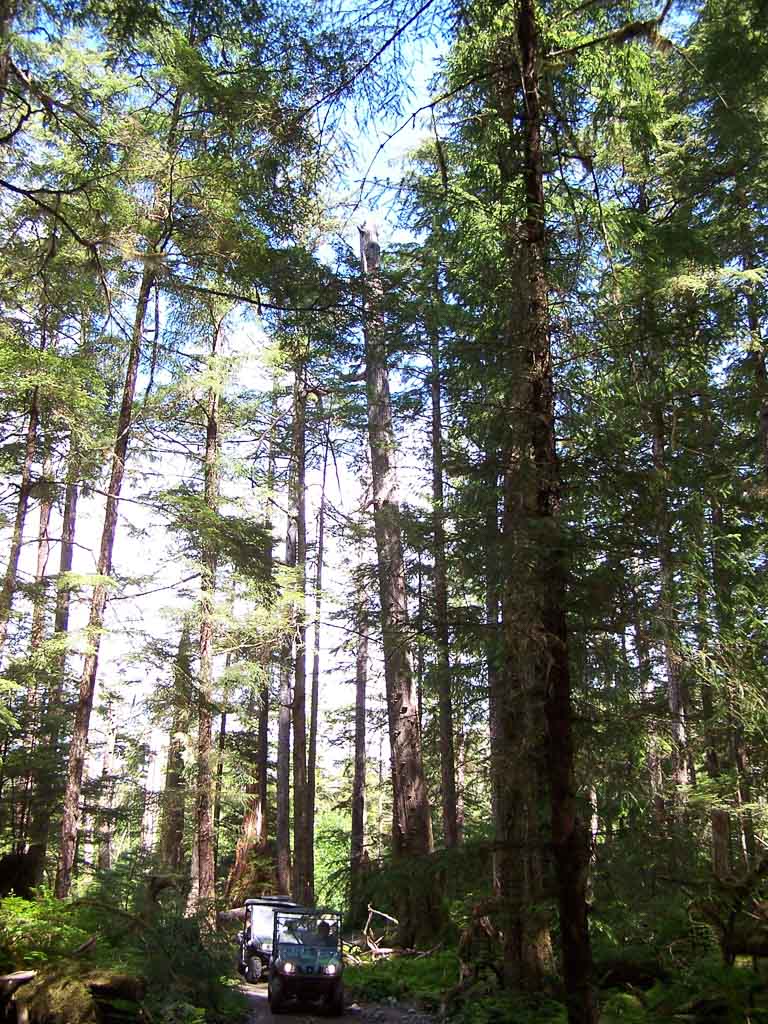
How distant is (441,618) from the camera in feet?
24.0

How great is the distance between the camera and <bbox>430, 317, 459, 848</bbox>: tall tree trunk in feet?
24.2

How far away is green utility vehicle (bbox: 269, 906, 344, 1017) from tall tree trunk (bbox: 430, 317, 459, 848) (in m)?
2.28

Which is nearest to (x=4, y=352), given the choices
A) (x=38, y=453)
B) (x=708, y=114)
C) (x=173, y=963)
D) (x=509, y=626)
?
(x=38, y=453)

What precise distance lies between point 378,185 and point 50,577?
12.7m

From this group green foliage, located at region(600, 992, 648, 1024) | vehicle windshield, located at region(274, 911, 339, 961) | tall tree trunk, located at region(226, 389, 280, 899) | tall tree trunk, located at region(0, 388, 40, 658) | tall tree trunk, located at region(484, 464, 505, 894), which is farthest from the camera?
tall tree trunk, located at region(226, 389, 280, 899)

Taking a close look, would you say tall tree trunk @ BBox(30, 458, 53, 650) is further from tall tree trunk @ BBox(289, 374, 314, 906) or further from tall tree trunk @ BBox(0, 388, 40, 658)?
tall tree trunk @ BBox(289, 374, 314, 906)

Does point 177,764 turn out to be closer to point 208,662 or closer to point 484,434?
point 208,662

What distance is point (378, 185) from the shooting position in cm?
678

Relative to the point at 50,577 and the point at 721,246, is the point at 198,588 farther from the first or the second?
the point at 721,246

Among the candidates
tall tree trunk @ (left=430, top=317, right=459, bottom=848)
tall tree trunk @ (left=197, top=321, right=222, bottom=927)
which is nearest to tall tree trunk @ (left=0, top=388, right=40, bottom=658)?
tall tree trunk @ (left=197, top=321, right=222, bottom=927)

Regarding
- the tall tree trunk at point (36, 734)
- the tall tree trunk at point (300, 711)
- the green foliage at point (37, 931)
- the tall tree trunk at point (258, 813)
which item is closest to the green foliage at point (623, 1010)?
the green foliage at point (37, 931)

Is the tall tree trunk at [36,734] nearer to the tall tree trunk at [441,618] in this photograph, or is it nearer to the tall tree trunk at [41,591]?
the tall tree trunk at [41,591]

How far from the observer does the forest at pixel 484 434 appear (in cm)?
620

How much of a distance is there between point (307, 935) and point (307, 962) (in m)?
0.71
